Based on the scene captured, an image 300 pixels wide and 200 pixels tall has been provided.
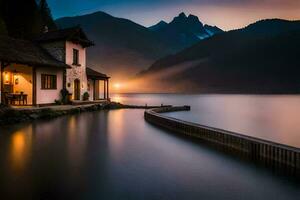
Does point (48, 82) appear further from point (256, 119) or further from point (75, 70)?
point (256, 119)

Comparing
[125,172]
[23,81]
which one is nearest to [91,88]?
[23,81]

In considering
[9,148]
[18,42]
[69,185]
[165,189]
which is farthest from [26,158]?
[18,42]

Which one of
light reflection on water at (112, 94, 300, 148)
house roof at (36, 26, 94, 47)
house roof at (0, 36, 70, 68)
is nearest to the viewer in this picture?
light reflection on water at (112, 94, 300, 148)

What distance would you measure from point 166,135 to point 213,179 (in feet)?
24.8

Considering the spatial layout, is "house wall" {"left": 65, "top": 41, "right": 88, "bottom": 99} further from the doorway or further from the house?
the doorway

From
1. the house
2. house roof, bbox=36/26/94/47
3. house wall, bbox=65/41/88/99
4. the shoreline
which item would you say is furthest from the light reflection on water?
house roof, bbox=36/26/94/47

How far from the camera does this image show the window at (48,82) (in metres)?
24.7

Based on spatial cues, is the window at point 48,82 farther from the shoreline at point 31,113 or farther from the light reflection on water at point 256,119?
the light reflection on water at point 256,119

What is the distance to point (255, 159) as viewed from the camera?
32.2 ft

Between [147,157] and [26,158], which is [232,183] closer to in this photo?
[147,157]

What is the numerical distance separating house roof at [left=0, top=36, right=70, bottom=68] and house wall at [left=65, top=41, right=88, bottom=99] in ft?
4.64

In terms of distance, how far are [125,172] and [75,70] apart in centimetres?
2230

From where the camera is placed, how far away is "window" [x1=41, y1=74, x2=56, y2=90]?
24.7 m

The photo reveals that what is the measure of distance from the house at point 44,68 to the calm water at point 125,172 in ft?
35.6
